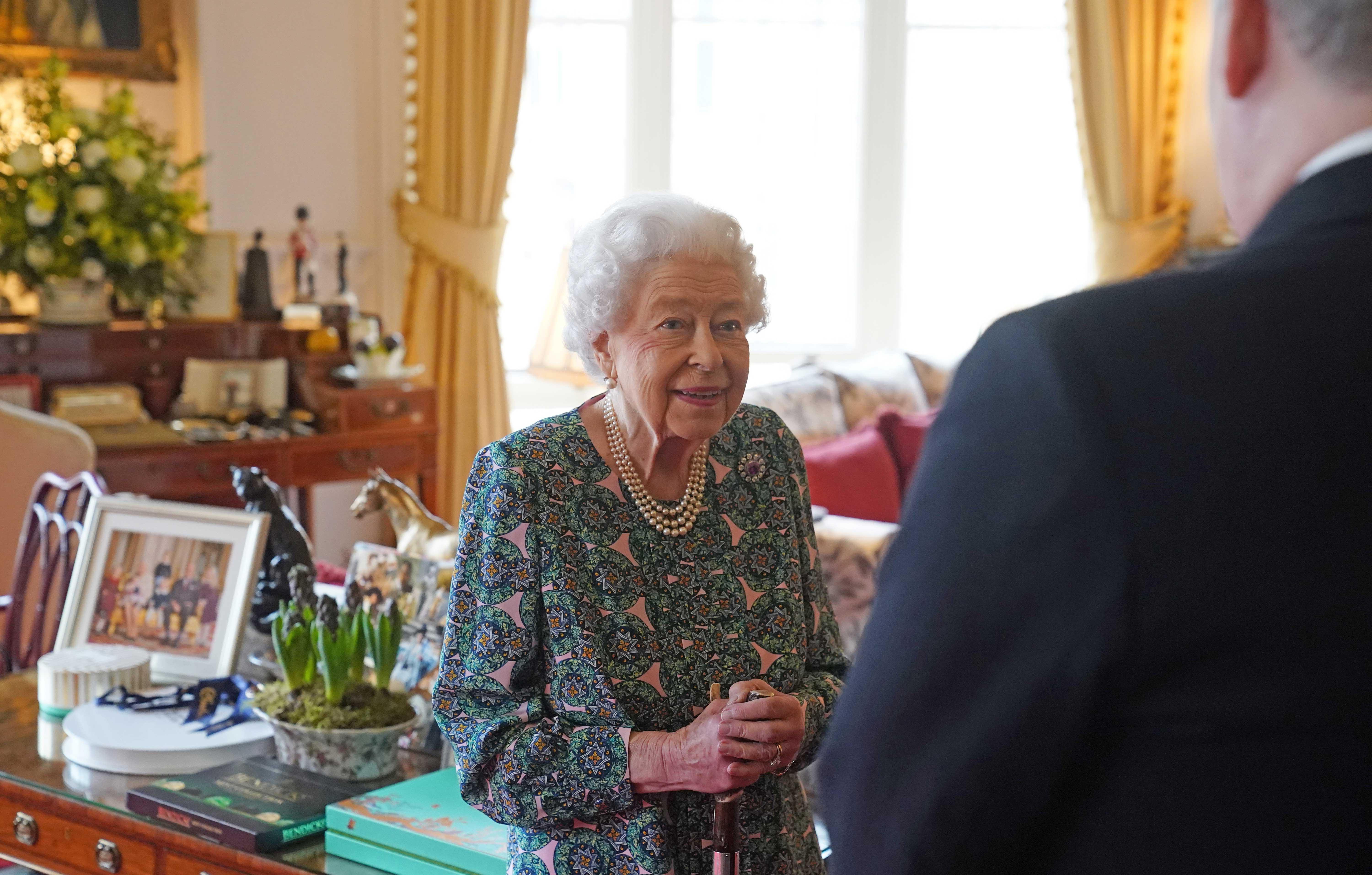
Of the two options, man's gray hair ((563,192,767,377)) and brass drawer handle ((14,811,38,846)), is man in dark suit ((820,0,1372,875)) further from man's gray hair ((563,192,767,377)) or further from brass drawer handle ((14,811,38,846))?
brass drawer handle ((14,811,38,846))

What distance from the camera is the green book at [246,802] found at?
5.27ft

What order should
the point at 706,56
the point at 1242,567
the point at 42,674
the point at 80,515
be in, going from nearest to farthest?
the point at 1242,567
the point at 42,674
the point at 80,515
the point at 706,56

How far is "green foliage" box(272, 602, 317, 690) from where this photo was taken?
5.93ft

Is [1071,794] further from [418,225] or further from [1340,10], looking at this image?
[418,225]

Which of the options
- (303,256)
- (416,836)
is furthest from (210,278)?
(416,836)

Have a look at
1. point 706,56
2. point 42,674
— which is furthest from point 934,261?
point 42,674

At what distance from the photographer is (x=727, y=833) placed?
134 centimetres

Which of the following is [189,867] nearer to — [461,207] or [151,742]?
[151,742]

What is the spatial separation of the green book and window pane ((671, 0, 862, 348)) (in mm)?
4349

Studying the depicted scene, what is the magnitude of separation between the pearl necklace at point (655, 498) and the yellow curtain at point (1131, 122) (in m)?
4.99

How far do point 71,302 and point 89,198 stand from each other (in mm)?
359

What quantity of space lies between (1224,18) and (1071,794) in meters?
0.39

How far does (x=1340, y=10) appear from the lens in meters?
0.61

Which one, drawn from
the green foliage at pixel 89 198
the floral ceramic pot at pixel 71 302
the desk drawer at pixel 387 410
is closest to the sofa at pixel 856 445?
the desk drawer at pixel 387 410
